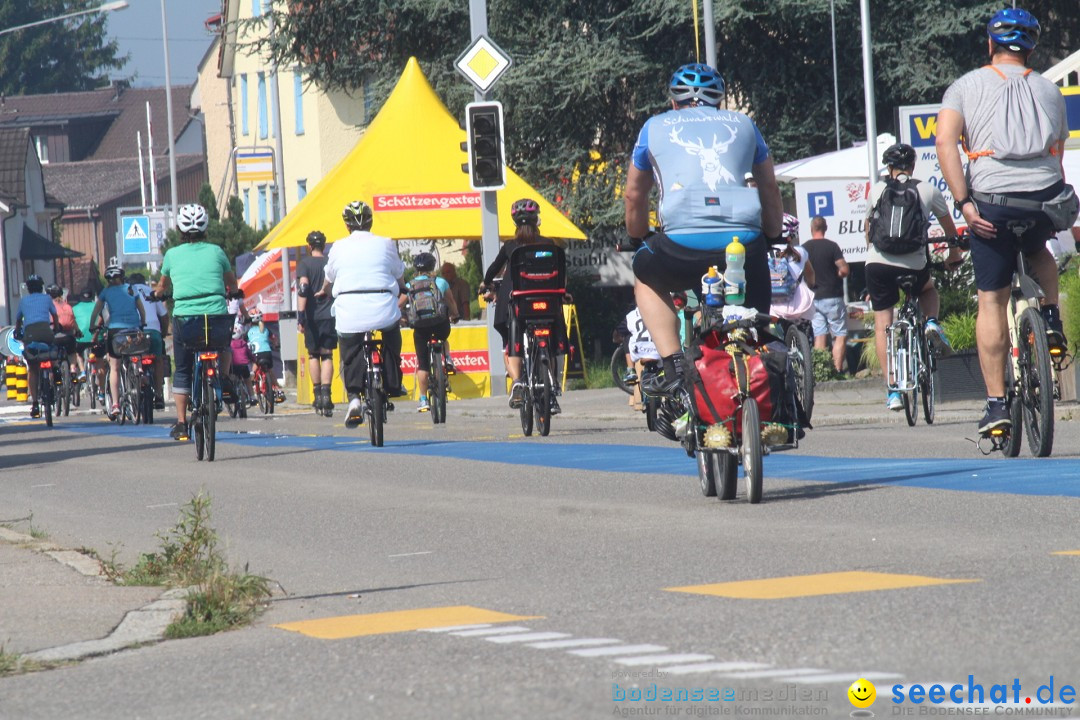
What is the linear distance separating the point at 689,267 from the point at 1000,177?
1.74 m

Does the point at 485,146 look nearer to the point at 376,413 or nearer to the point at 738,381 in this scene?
the point at 376,413

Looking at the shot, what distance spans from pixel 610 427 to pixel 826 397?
2.34m

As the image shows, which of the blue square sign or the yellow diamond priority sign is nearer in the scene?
the yellow diamond priority sign

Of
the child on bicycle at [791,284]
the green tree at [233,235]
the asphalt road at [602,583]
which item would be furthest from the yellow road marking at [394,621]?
the green tree at [233,235]

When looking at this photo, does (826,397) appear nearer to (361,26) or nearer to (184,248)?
(184,248)

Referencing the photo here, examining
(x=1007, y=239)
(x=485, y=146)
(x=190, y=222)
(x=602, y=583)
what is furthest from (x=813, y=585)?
(x=485, y=146)

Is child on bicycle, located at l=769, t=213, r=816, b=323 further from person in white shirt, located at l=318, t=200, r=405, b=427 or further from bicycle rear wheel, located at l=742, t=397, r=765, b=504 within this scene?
bicycle rear wheel, located at l=742, t=397, r=765, b=504

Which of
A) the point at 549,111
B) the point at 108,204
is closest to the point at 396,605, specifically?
the point at 549,111

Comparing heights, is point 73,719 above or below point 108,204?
below

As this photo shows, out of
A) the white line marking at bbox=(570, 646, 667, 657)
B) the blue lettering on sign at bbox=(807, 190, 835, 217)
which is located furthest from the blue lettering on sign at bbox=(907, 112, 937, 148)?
the white line marking at bbox=(570, 646, 667, 657)

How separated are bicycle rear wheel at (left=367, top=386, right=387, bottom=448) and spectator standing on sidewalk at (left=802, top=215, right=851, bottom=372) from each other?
6868mm

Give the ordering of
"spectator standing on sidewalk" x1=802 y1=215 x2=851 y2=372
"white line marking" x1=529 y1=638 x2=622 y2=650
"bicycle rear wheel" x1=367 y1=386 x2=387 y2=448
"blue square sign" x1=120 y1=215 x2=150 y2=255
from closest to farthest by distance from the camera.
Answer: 1. "white line marking" x1=529 y1=638 x2=622 y2=650
2. "bicycle rear wheel" x1=367 y1=386 x2=387 y2=448
3. "spectator standing on sidewalk" x1=802 y1=215 x2=851 y2=372
4. "blue square sign" x1=120 y1=215 x2=150 y2=255

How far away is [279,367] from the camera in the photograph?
40156 millimetres

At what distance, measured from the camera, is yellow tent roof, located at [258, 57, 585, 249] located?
2438 cm
